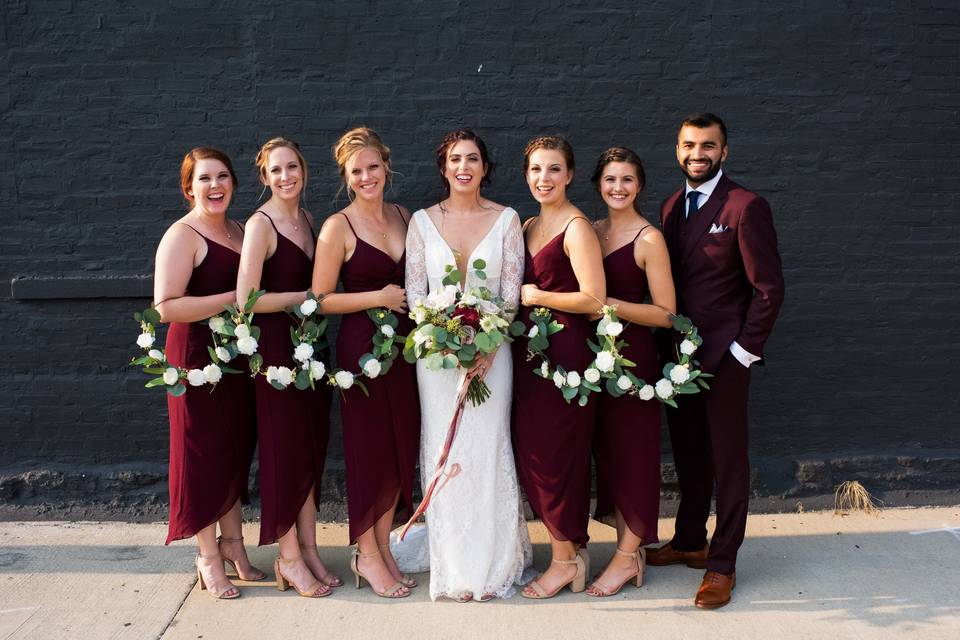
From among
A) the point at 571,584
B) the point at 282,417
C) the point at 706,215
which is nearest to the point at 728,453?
the point at 571,584

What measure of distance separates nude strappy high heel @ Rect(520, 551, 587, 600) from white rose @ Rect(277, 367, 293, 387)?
1.50 metres

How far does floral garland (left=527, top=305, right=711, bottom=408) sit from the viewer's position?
13.6 ft

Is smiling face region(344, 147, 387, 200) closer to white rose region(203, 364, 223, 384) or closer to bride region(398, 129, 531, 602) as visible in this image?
bride region(398, 129, 531, 602)

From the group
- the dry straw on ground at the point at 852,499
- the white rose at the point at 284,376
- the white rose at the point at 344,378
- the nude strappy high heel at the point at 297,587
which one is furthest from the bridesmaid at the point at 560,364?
the dry straw on ground at the point at 852,499

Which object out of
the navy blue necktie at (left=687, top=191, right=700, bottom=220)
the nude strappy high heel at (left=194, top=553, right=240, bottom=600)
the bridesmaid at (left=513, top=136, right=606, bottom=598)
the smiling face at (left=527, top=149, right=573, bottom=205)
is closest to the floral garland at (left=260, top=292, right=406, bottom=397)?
the bridesmaid at (left=513, top=136, right=606, bottom=598)

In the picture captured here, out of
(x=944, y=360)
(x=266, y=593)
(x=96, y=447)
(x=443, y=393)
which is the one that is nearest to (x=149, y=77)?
(x=96, y=447)

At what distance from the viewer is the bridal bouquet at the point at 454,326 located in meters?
3.98

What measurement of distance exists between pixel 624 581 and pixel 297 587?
1570mm

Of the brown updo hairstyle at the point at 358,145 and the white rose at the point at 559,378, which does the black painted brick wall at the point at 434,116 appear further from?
the white rose at the point at 559,378

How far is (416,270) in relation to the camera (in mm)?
4293

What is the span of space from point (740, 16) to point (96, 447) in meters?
4.60

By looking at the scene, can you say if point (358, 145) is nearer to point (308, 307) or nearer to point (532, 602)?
point (308, 307)

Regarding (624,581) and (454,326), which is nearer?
(454,326)

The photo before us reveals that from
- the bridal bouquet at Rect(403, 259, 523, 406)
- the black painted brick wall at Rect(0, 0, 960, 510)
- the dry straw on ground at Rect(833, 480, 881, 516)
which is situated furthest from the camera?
the dry straw on ground at Rect(833, 480, 881, 516)
